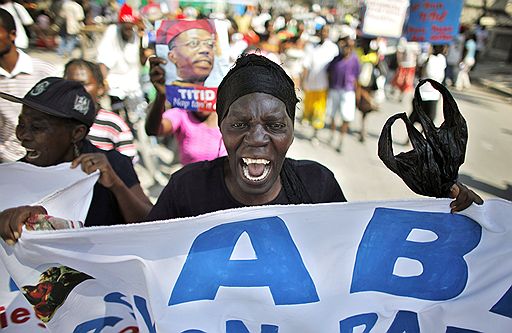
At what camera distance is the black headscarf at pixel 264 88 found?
161 centimetres

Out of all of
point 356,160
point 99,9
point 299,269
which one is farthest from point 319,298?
point 99,9

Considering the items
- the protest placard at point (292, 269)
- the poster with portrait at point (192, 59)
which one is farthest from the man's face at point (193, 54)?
the protest placard at point (292, 269)

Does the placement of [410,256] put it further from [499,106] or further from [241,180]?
[499,106]

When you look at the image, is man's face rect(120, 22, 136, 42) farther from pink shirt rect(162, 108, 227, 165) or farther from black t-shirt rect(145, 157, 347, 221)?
black t-shirt rect(145, 157, 347, 221)

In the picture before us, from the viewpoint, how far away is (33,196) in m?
1.87

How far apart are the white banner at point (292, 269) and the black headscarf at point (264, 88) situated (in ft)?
0.43

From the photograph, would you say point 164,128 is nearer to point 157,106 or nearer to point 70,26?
point 157,106

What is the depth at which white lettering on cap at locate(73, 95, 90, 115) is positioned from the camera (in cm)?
199

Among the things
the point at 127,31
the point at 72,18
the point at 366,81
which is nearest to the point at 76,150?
the point at 127,31

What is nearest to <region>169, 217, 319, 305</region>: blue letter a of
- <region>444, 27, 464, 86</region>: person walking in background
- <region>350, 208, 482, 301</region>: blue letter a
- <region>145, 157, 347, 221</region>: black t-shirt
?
<region>145, 157, 347, 221</region>: black t-shirt

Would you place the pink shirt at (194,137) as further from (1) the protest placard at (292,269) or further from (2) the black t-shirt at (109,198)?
(1) the protest placard at (292,269)

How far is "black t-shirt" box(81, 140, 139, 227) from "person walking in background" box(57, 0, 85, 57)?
11.6 meters

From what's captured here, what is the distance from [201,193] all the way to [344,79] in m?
5.39

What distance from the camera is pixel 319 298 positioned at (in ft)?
5.35
